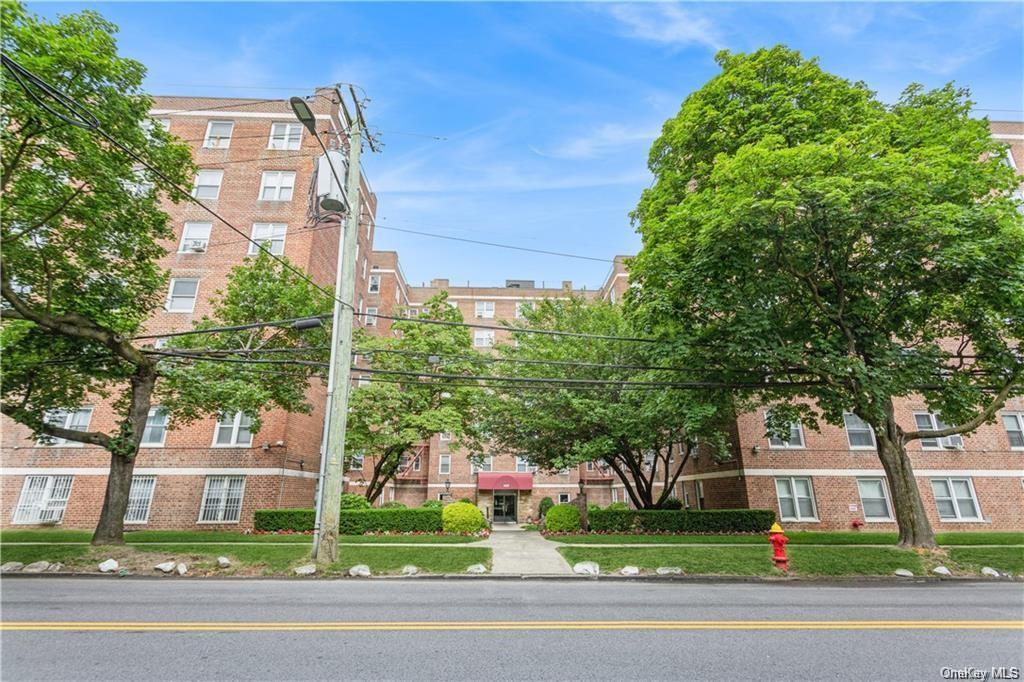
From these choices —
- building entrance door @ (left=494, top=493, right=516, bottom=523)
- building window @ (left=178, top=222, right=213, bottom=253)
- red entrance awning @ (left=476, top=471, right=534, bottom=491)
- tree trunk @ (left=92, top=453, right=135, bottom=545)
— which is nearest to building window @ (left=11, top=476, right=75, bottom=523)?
building window @ (left=178, top=222, right=213, bottom=253)

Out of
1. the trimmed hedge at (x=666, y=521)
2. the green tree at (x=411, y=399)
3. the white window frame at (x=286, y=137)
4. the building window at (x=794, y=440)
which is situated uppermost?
the white window frame at (x=286, y=137)

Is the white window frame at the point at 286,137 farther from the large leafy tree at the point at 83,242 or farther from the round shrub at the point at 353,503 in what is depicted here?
the round shrub at the point at 353,503

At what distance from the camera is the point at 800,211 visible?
1015cm

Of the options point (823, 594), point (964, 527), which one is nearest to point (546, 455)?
point (823, 594)

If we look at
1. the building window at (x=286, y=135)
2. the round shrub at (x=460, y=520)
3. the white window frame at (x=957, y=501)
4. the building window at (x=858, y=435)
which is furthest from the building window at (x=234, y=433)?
the white window frame at (x=957, y=501)

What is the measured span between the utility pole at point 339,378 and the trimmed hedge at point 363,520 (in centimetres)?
681

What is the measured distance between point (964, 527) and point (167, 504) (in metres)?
34.3

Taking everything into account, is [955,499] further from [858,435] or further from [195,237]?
[195,237]

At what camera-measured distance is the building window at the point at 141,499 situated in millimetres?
19530

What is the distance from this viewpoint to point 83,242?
11.2m

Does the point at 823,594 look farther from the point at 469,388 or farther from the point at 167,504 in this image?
the point at 167,504

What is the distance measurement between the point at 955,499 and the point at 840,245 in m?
19.0

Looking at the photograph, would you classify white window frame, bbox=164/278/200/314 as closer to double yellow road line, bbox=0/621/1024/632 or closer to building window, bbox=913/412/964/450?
double yellow road line, bbox=0/621/1024/632

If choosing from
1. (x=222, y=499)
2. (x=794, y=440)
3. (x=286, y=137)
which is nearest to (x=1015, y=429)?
(x=794, y=440)
